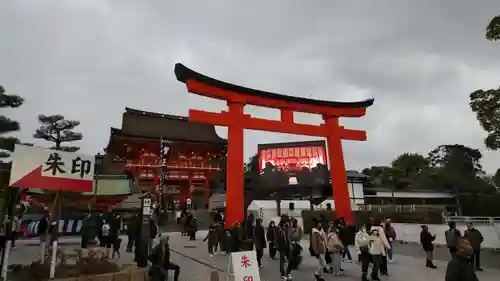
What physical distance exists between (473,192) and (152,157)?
3496 cm

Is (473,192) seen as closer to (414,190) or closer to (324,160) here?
(414,190)

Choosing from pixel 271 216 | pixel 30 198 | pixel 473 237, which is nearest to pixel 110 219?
pixel 473 237

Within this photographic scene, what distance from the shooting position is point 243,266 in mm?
6617

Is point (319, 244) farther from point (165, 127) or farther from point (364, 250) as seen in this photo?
point (165, 127)

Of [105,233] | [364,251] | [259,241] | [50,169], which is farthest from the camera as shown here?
[105,233]

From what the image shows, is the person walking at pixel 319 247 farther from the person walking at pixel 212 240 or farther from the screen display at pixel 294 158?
the screen display at pixel 294 158

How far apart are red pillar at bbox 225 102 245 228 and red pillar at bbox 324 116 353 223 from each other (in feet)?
18.5

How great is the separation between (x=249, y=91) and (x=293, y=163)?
20.2m

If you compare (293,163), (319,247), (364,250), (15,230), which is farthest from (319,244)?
(293,163)

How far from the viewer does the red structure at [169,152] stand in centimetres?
3152

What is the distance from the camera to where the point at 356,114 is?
1955 centimetres

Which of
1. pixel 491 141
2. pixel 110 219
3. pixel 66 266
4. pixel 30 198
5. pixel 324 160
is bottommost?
pixel 66 266

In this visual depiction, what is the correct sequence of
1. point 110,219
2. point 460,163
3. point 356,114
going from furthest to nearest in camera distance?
1. point 460,163
2. point 356,114
3. point 110,219

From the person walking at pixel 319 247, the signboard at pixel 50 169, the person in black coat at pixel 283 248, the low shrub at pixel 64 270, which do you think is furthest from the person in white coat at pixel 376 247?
the signboard at pixel 50 169
